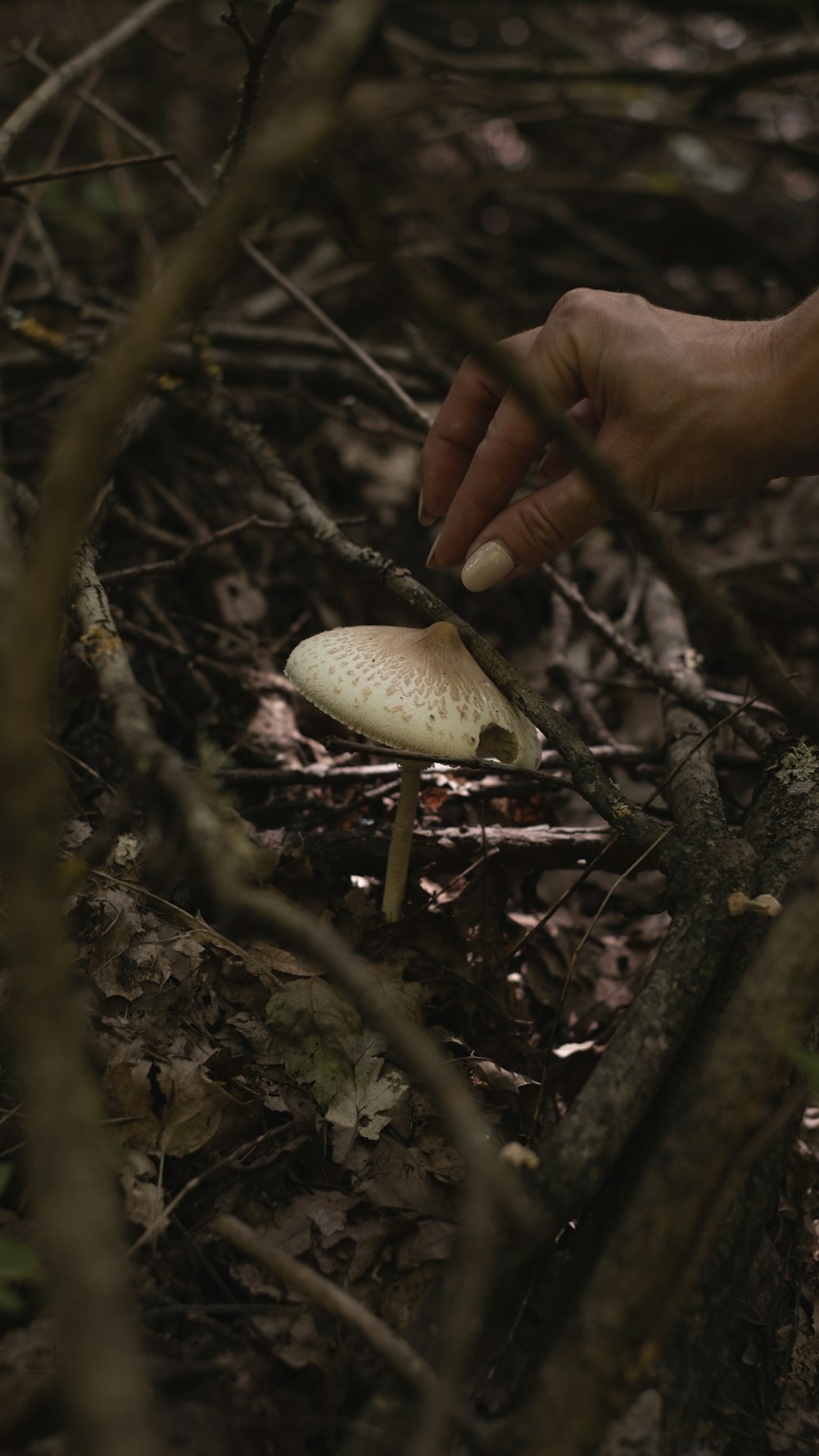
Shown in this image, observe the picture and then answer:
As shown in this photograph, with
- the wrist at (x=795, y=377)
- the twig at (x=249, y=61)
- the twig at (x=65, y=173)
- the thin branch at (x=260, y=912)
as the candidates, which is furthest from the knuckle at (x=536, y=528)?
the twig at (x=65, y=173)

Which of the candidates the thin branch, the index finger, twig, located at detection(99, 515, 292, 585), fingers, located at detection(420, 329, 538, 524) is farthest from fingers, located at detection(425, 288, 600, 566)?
the thin branch

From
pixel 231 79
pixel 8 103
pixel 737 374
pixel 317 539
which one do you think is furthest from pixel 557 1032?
pixel 231 79

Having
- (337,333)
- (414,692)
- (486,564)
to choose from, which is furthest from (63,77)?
(414,692)

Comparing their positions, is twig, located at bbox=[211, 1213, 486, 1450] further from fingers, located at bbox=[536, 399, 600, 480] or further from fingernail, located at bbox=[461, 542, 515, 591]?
fingers, located at bbox=[536, 399, 600, 480]

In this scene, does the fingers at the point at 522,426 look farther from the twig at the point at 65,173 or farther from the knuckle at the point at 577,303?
the twig at the point at 65,173

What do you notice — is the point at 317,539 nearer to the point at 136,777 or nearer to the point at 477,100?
the point at 136,777
